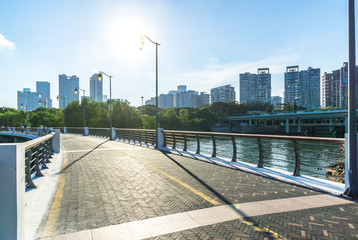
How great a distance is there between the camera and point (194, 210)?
4340mm

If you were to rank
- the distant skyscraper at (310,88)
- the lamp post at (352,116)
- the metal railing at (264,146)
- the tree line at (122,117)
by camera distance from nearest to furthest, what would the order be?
1. the lamp post at (352,116)
2. the metal railing at (264,146)
3. the tree line at (122,117)
4. the distant skyscraper at (310,88)

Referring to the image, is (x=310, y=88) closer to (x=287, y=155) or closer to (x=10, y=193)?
(x=287, y=155)

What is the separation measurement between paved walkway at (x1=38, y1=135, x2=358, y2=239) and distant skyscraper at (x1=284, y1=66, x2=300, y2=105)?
208 meters

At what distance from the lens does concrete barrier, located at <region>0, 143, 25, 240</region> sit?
8.94 feet

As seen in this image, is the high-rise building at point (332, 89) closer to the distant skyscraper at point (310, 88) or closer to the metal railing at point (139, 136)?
the distant skyscraper at point (310, 88)

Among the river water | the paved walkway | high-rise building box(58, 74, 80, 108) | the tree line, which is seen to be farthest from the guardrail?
high-rise building box(58, 74, 80, 108)

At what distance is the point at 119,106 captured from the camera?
71.2m

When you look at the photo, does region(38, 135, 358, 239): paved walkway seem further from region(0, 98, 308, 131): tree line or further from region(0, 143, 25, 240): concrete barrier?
region(0, 98, 308, 131): tree line

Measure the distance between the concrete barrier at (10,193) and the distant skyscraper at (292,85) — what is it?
213m

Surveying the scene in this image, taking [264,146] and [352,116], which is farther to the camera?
[264,146]

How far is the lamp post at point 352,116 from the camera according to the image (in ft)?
16.8

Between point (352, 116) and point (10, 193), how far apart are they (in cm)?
679

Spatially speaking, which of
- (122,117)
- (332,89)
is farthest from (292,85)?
(122,117)

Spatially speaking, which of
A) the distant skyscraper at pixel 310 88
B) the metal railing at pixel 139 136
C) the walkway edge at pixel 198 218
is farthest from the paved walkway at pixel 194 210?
the distant skyscraper at pixel 310 88
